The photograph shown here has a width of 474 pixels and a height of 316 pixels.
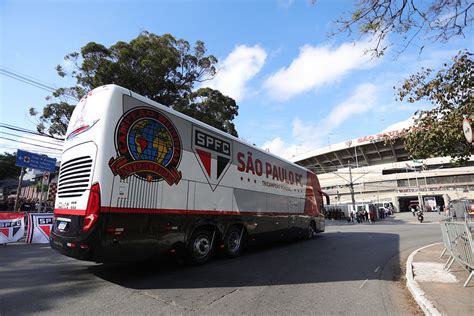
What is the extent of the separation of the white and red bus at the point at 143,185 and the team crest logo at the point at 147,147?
0.02 m

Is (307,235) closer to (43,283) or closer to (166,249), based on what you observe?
Answer: (166,249)

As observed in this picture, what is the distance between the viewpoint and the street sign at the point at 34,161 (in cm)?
1649

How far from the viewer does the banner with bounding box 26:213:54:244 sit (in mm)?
11766

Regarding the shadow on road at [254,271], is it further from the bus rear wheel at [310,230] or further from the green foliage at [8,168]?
the green foliage at [8,168]

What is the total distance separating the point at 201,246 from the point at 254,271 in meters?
1.45

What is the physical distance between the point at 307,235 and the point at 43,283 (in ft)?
34.1

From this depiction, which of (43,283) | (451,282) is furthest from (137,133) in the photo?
(451,282)

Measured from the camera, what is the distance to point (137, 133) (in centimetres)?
575

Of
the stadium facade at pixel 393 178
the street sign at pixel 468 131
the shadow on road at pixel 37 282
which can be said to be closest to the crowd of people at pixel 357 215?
the stadium facade at pixel 393 178

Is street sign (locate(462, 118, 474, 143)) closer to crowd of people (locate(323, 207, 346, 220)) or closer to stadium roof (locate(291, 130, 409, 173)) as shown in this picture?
crowd of people (locate(323, 207, 346, 220))

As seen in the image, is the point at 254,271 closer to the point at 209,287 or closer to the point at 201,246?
the point at 201,246

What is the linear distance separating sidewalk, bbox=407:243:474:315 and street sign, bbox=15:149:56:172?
19474 millimetres

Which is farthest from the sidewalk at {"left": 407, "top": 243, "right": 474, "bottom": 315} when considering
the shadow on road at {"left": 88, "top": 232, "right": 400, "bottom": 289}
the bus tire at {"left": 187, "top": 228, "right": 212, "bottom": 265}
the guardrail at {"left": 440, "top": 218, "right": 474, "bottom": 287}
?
the bus tire at {"left": 187, "top": 228, "right": 212, "bottom": 265}

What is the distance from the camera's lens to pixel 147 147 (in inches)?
230
